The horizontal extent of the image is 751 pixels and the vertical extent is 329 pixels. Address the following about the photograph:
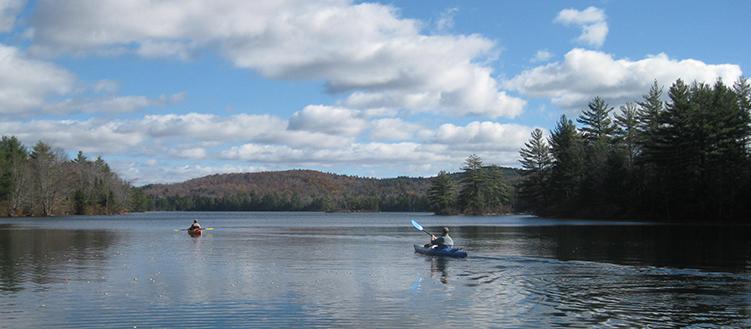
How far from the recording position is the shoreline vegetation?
7206 centimetres

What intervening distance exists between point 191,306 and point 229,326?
3.23 meters

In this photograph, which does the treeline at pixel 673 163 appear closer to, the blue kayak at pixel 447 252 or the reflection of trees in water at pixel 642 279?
the reflection of trees in water at pixel 642 279

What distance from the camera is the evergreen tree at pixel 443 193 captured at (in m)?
163

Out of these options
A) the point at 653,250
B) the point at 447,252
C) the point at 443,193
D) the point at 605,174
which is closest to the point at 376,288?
the point at 447,252

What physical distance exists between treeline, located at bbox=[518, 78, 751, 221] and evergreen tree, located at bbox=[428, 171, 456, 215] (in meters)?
54.3

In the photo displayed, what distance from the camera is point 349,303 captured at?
1936 centimetres

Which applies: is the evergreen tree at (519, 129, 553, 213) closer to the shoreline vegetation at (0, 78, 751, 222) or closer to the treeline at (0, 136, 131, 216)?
the shoreline vegetation at (0, 78, 751, 222)

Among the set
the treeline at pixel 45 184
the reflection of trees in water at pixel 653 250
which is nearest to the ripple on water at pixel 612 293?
the reflection of trees in water at pixel 653 250

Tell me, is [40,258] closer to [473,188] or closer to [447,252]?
[447,252]

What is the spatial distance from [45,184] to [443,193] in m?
86.2

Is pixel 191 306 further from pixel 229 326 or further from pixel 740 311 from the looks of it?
pixel 740 311

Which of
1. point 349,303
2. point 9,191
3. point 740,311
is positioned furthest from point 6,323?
point 9,191

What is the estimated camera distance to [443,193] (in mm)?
165625

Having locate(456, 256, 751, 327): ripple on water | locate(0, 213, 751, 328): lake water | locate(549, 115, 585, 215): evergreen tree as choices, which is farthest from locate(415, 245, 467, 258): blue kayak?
locate(549, 115, 585, 215): evergreen tree
